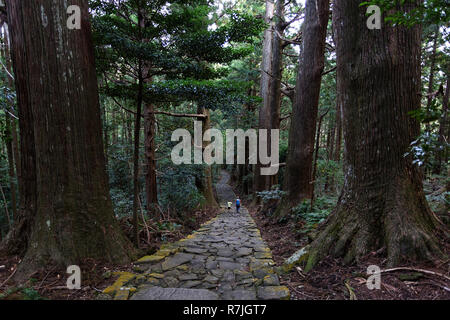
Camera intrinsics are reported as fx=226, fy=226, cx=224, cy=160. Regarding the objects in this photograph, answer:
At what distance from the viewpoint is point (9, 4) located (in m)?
3.08

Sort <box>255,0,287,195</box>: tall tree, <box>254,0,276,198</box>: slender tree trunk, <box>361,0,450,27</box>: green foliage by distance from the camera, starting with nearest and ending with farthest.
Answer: <box>361,0,450,27</box>: green foliage, <box>255,0,287,195</box>: tall tree, <box>254,0,276,198</box>: slender tree trunk

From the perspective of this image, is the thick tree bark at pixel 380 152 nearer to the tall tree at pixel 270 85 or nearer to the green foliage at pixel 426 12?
the green foliage at pixel 426 12

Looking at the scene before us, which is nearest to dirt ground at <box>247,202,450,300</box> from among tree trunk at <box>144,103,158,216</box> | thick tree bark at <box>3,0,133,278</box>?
thick tree bark at <box>3,0,133,278</box>

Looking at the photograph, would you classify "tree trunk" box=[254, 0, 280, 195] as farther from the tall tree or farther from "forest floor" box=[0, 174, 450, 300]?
"forest floor" box=[0, 174, 450, 300]

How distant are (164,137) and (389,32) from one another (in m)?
7.70

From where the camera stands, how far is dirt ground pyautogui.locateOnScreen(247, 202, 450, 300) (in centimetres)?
209

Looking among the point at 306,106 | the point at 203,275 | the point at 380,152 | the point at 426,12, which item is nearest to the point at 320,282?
the point at 203,275

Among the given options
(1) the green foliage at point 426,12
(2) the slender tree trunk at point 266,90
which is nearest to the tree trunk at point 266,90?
(2) the slender tree trunk at point 266,90

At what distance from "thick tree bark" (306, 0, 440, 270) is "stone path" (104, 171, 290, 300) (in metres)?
0.79

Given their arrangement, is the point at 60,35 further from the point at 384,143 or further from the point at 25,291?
the point at 384,143

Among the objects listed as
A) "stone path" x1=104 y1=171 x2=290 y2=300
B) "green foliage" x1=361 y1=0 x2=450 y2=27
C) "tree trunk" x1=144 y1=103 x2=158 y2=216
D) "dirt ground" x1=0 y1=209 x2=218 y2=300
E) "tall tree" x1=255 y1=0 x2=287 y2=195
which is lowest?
"stone path" x1=104 y1=171 x2=290 y2=300

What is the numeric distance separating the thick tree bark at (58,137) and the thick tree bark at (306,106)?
Result: 4.96 meters

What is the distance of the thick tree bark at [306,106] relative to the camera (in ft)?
20.5

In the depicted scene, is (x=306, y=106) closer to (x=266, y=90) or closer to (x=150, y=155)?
(x=150, y=155)
